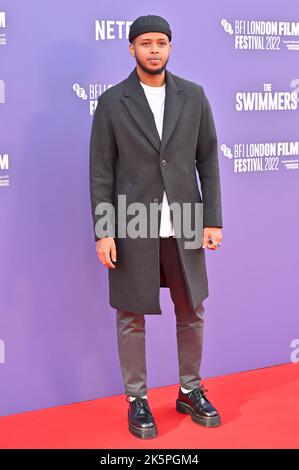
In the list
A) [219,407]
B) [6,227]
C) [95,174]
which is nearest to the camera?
[95,174]

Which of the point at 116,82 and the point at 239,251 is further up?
the point at 116,82

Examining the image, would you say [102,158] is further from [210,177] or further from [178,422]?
[178,422]

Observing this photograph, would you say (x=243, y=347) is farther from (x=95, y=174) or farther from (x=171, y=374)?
(x=95, y=174)

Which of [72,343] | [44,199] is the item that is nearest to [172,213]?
[44,199]

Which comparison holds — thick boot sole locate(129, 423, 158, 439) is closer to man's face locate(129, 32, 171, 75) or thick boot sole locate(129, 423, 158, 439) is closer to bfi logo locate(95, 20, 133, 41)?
man's face locate(129, 32, 171, 75)

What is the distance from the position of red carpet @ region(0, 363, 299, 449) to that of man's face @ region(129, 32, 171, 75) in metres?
1.44

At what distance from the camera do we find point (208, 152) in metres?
2.84

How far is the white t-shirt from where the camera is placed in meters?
2.73

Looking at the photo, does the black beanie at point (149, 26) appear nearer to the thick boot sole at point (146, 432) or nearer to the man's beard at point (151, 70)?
the man's beard at point (151, 70)

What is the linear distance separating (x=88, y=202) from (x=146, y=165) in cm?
47

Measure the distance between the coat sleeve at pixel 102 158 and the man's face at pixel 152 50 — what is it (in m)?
0.22

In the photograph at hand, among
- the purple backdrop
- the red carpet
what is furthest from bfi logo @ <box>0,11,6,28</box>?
the red carpet

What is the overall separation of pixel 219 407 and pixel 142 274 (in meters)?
0.79

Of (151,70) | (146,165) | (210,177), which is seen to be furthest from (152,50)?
(210,177)
